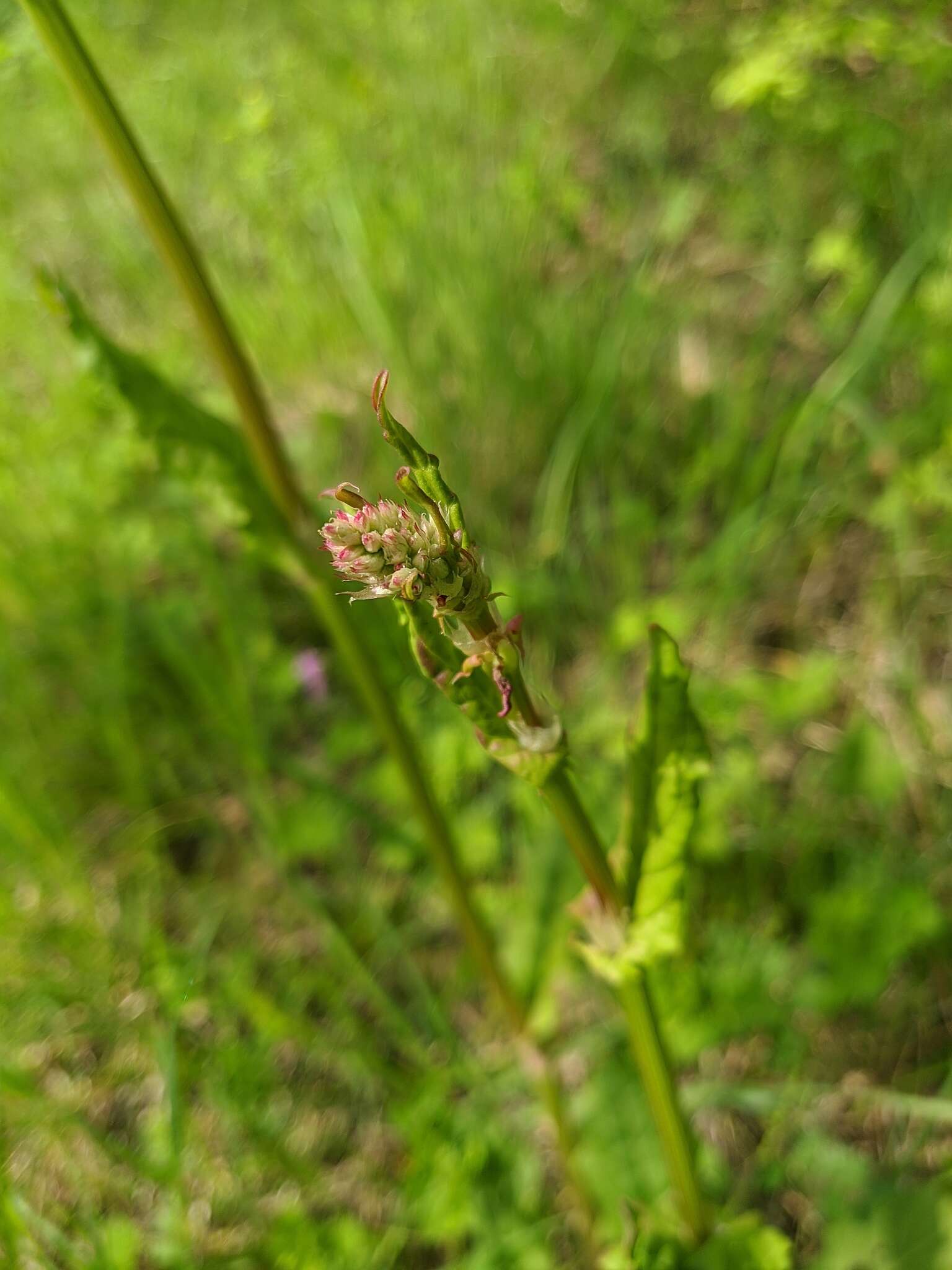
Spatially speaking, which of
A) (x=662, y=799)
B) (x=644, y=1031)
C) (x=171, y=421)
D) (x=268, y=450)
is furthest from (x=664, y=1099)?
(x=171, y=421)

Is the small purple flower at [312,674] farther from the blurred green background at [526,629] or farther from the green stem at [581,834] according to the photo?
the green stem at [581,834]

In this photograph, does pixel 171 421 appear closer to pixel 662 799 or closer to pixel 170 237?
pixel 170 237

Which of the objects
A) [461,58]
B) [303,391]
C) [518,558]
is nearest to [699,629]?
[518,558]

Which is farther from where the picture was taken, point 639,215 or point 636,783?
point 639,215

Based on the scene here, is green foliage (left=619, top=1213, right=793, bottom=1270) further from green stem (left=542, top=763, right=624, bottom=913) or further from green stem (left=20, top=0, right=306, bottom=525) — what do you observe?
green stem (left=20, top=0, right=306, bottom=525)

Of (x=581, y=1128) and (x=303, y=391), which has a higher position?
(x=303, y=391)

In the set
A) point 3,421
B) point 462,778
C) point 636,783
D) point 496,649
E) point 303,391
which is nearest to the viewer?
point 496,649

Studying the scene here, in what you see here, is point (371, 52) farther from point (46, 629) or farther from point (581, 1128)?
point (581, 1128)
